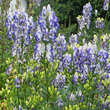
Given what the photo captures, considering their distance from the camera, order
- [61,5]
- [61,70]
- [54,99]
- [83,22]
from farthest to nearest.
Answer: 1. [61,5]
2. [83,22]
3. [61,70]
4. [54,99]

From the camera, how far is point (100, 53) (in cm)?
287

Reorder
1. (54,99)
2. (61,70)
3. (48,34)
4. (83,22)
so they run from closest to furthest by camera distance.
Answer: (54,99) → (48,34) → (61,70) → (83,22)

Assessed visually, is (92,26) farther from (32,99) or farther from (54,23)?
(32,99)

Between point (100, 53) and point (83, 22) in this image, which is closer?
point (100, 53)

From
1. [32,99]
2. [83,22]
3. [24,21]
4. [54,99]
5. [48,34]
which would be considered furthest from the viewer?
[83,22]

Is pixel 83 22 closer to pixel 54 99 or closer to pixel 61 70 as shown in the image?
pixel 61 70

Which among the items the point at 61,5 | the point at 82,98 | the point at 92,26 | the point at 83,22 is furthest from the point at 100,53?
the point at 61,5

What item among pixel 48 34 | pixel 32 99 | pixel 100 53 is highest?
pixel 48 34

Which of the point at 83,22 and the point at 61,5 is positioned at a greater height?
the point at 61,5

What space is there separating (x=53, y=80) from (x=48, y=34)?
0.66 metres

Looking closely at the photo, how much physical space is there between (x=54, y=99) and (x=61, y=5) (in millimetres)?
7160

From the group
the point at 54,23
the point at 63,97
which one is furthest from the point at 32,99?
the point at 54,23

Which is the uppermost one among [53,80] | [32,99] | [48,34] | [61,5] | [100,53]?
[61,5]

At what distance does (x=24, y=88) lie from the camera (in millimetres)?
2756
